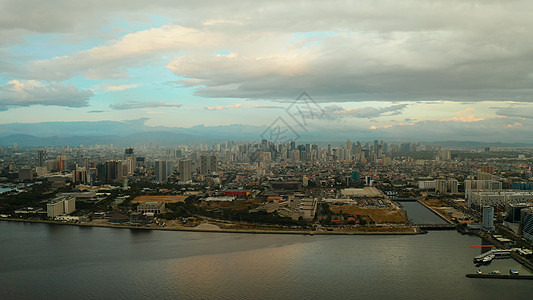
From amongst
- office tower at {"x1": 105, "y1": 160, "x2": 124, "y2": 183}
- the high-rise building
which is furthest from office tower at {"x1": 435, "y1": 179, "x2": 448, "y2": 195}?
office tower at {"x1": 105, "y1": 160, "x2": 124, "y2": 183}

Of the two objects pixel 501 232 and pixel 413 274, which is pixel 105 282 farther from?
pixel 501 232

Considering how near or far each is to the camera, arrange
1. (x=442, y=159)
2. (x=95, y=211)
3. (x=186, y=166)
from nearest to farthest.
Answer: (x=95, y=211) < (x=186, y=166) < (x=442, y=159)

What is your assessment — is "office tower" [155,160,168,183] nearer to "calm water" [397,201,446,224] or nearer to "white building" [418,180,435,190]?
"calm water" [397,201,446,224]

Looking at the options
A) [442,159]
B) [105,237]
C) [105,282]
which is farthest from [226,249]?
[442,159]

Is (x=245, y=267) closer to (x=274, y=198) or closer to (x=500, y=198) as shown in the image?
(x=274, y=198)

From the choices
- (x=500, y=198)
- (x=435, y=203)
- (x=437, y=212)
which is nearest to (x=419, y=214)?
(x=437, y=212)

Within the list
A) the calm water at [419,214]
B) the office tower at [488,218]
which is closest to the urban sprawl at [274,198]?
the office tower at [488,218]
